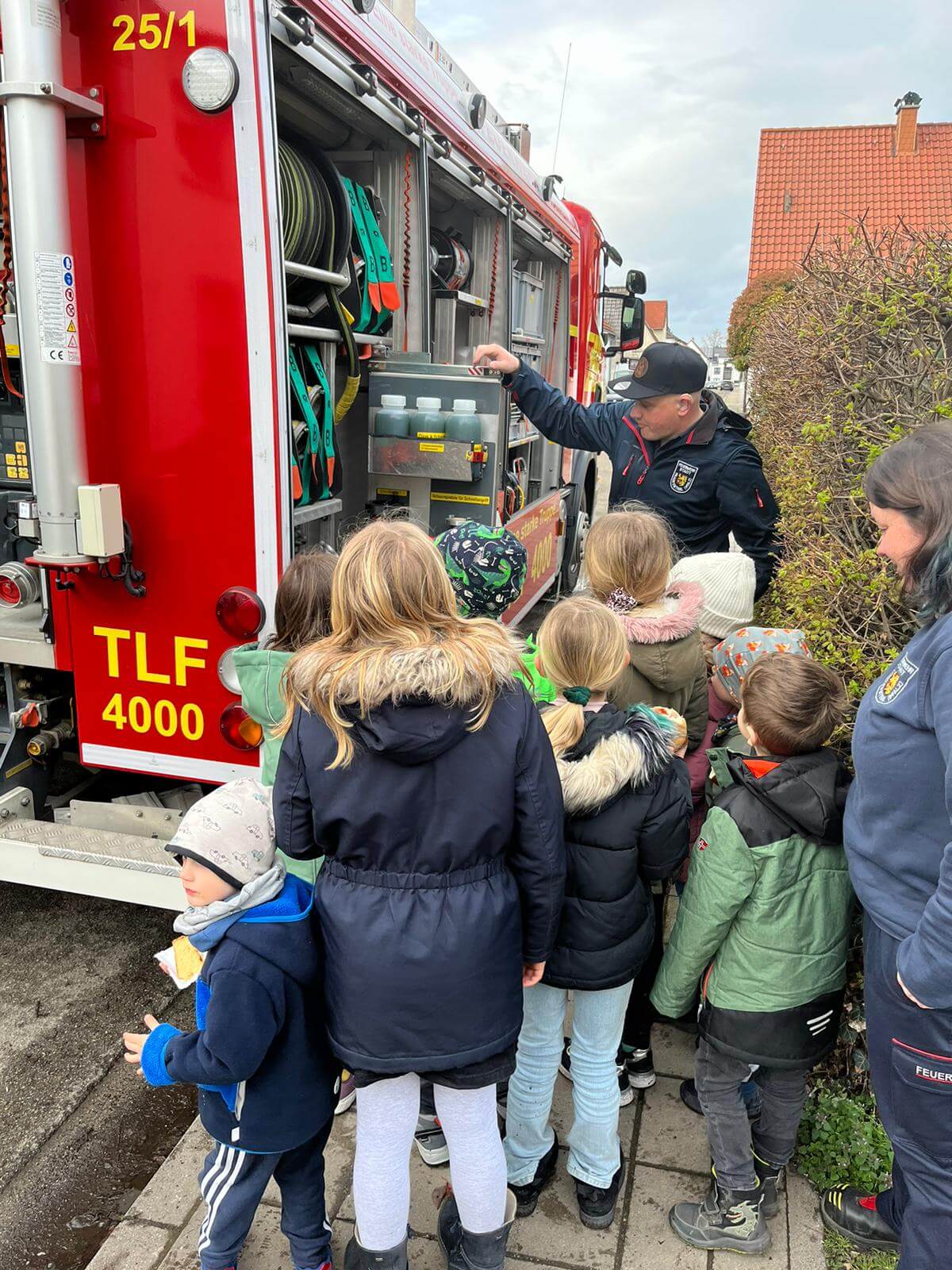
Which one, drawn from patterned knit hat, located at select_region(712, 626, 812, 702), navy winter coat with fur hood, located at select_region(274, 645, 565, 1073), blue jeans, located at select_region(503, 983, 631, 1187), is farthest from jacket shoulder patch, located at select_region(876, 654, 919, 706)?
blue jeans, located at select_region(503, 983, 631, 1187)

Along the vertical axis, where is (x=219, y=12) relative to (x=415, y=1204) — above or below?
above

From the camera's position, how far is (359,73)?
3.08 meters

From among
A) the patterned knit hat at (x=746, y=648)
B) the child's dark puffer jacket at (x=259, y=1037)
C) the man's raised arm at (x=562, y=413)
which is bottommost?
the child's dark puffer jacket at (x=259, y=1037)

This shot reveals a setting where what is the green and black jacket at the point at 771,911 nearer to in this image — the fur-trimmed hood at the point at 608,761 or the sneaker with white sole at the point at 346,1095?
the fur-trimmed hood at the point at 608,761

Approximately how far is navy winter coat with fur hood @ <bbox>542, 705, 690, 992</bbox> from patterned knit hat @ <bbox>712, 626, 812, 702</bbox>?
54 centimetres

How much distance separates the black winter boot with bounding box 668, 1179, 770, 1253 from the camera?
7.06ft

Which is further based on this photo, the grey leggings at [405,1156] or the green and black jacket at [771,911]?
the green and black jacket at [771,911]

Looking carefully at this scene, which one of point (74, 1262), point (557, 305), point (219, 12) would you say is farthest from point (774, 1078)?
point (557, 305)

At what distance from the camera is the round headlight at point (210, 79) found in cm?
242

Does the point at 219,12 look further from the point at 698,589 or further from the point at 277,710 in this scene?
the point at 698,589

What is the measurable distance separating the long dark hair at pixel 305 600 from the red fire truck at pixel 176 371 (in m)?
0.43

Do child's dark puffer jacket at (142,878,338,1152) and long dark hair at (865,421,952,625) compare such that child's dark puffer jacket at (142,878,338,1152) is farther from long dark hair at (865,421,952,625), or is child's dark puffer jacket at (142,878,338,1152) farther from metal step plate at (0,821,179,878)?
long dark hair at (865,421,952,625)

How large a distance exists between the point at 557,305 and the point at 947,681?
6.25 m

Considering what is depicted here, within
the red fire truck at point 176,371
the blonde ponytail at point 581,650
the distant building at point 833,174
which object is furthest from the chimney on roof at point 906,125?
the blonde ponytail at point 581,650
